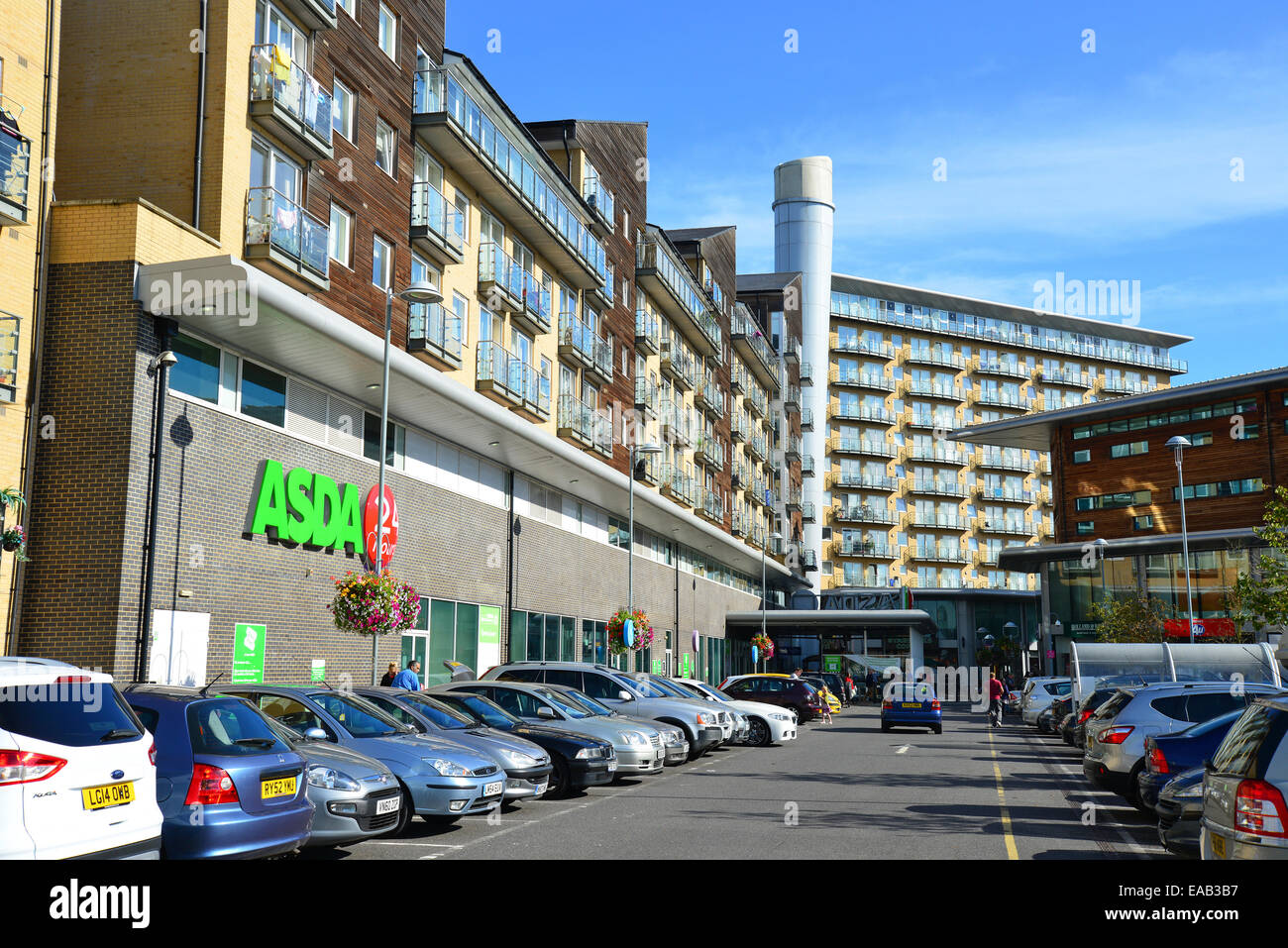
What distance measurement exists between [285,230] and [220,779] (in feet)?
48.0

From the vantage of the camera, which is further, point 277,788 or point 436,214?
point 436,214

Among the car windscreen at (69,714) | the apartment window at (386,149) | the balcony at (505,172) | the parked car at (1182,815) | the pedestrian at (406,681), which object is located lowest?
the parked car at (1182,815)

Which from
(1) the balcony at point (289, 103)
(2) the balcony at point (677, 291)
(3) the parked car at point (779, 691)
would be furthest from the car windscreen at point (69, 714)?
(2) the balcony at point (677, 291)

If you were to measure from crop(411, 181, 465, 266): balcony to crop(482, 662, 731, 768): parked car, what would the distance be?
10.6 m

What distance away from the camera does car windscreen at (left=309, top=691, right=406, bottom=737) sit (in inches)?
487

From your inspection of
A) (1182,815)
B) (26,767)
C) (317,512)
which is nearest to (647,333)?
(317,512)

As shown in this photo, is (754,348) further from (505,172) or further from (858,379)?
(505,172)

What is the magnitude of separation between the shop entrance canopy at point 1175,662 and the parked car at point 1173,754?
17.1 metres

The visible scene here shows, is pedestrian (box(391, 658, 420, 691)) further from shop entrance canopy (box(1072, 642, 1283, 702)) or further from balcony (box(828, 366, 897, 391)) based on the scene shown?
balcony (box(828, 366, 897, 391))

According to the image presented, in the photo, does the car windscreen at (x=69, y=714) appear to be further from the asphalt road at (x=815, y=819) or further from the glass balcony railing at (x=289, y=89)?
the glass balcony railing at (x=289, y=89)

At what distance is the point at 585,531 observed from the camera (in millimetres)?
40156

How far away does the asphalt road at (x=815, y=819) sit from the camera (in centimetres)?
1122

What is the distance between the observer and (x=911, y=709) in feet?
110
